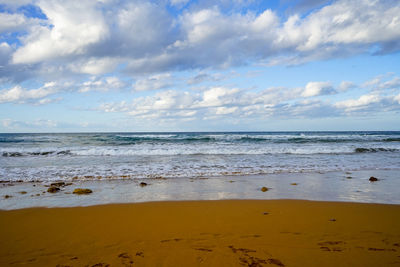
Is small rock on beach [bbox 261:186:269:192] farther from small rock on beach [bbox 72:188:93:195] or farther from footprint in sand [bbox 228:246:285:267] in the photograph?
small rock on beach [bbox 72:188:93:195]

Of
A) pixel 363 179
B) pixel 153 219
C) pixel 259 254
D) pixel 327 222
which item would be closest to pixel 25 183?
pixel 153 219

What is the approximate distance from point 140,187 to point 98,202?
5.49ft

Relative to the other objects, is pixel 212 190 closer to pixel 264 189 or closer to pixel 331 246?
pixel 264 189

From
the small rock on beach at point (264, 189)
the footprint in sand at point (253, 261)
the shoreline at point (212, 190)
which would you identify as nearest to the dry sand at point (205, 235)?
the footprint in sand at point (253, 261)

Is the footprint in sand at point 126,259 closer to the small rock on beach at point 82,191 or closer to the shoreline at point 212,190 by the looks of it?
the shoreline at point 212,190

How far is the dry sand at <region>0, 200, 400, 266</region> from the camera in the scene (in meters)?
2.99

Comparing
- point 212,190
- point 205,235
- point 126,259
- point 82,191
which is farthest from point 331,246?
point 82,191

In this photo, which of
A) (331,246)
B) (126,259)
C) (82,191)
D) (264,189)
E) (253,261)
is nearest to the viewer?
(253,261)

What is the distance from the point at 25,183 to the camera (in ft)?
25.9

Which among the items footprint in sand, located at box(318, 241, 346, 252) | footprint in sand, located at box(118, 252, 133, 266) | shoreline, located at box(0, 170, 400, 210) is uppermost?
footprint in sand, located at box(318, 241, 346, 252)

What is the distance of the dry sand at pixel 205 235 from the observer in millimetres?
2986

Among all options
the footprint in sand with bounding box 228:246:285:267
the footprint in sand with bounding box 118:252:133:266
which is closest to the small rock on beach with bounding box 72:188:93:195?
the footprint in sand with bounding box 118:252:133:266

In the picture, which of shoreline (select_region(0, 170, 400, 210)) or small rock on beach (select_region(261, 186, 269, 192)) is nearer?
shoreline (select_region(0, 170, 400, 210))

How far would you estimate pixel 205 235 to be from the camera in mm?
3668
